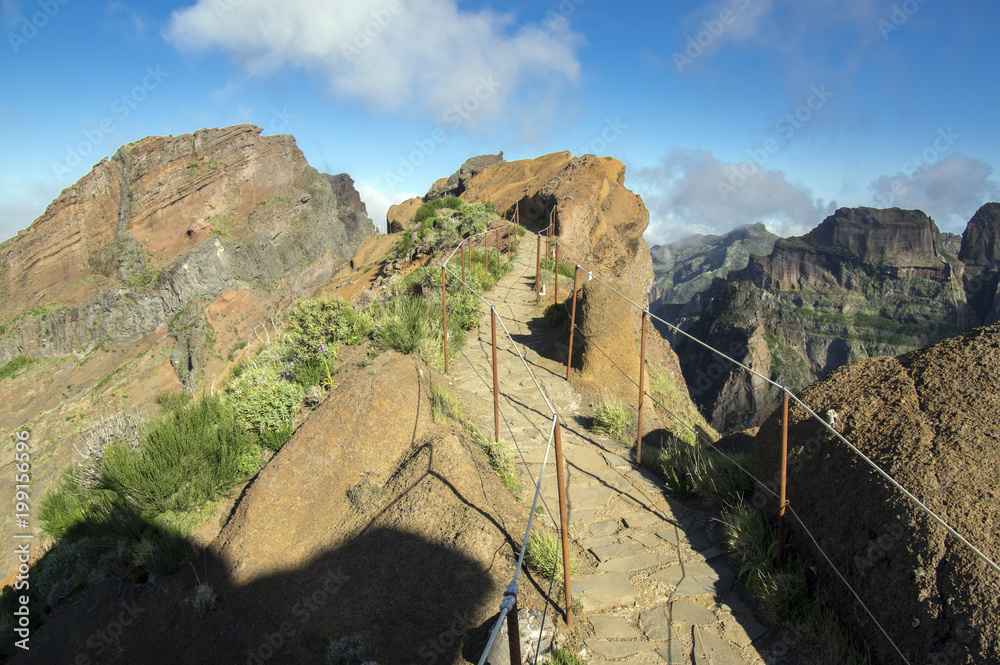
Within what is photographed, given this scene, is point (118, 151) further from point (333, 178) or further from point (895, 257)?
point (895, 257)

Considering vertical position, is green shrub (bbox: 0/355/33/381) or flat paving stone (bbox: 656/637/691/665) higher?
green shrub (bbox: 0/355/33/381)

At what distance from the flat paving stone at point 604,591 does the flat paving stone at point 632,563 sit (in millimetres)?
67

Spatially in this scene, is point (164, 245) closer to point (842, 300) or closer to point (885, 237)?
point (842, 300)

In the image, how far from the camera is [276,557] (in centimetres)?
430

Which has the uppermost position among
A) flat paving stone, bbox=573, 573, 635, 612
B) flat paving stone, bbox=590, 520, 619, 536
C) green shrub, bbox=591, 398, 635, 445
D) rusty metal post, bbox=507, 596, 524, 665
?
green shrub, bbox=591, 398, 635, 445

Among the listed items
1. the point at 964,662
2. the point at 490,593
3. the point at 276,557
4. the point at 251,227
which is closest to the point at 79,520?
the point at 276,557

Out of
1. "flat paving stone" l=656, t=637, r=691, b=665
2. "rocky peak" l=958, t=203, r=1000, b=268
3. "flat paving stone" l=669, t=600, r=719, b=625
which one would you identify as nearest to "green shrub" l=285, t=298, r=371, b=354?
"flat paving stone" l=669, t=600, r=719, b=625

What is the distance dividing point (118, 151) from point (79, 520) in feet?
264

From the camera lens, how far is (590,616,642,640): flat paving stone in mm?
3240

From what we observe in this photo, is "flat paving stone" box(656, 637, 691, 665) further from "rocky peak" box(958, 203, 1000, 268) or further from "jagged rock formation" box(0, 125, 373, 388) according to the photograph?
"rocky peak" box(958, 203, 1000, 268)

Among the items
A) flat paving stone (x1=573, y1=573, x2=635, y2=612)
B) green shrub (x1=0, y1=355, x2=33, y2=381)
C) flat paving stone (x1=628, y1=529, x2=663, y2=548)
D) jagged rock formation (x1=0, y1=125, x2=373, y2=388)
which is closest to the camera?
flat paving stone (x1=573, y1=573, x2=635, y2=612)

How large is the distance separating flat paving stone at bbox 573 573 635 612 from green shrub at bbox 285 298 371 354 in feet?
15.8

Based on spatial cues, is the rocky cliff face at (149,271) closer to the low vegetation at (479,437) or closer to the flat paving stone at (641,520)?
the low vegetation at (479,437)

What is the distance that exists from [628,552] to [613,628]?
851mm
